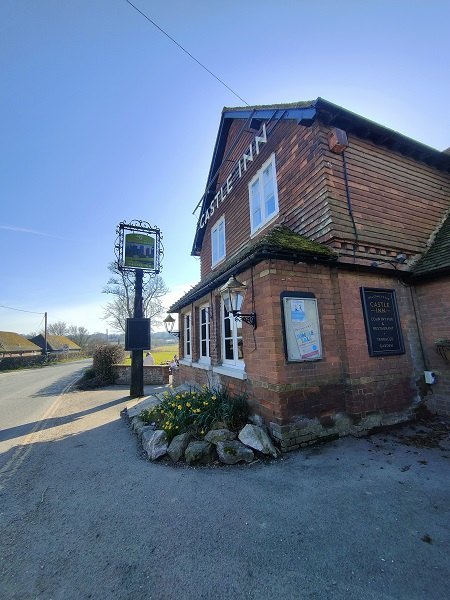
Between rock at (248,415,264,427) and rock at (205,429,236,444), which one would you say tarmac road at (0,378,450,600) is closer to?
rock at (205,429,236,444)

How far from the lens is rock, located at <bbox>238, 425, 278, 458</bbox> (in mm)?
4184

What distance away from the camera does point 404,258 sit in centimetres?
590

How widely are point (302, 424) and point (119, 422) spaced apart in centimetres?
561

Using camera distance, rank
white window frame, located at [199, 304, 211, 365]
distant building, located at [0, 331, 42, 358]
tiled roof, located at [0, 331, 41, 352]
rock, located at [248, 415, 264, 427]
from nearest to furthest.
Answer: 1. rock, located at [248, 415, 264, 427]
2. white window frame, located at [199, 304, 211, 365]
3. distant building, located at [0, 331, 42, 358]
4. tiled roof, located at [0, 331, 41, 352]

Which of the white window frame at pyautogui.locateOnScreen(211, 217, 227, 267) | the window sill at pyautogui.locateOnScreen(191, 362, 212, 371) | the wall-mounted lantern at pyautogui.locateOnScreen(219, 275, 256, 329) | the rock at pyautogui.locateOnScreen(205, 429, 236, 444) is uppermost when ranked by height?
the white window frame at pyautogui.locateOnScreen(211, 217, 227, 267)

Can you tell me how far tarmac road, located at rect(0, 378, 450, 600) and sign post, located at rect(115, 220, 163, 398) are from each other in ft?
21.4

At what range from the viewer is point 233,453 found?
4117 millimetres

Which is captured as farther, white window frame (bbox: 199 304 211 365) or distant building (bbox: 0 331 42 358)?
distant building (bbox: 0 331 42 358)

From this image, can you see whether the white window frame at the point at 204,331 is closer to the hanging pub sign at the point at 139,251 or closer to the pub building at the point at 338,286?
the pub building at the point at 338,286

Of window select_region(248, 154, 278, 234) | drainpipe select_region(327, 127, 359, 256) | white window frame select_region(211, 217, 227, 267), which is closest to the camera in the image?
drainpipe select_region(327, 127, 359, 256)

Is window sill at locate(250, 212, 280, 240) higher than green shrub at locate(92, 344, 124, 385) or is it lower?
higher

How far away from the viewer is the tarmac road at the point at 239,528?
2076mm

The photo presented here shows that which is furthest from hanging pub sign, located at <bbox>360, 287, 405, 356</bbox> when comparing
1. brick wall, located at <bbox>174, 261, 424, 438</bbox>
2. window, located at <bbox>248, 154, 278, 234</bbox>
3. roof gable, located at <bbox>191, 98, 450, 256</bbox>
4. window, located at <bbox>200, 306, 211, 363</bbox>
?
window, located at <bbox>200, 306, 211, 363</bbox>

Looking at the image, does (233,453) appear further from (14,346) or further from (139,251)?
(14,346)
